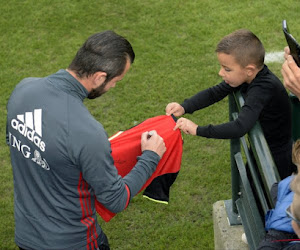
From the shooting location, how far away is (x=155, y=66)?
7195 mm

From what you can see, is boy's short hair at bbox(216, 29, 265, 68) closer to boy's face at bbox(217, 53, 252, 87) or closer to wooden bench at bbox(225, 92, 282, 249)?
boy's face at bbox(217, 53, 252, 87)

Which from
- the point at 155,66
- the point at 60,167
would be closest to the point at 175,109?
the point at 60,167

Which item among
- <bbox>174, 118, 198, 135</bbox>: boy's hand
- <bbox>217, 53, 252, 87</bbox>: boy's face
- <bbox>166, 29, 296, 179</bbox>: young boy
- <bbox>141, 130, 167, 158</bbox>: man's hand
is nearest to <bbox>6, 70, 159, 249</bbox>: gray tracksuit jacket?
<bbox>141, 130, 167, 158</bbox>: man's hand

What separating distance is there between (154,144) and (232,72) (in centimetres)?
71

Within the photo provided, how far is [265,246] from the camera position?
2.48m

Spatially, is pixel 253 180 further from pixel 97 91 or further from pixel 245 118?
pixel 97 91

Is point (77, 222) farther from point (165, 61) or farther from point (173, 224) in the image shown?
point (165, 61)

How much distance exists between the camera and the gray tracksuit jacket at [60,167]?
2.86 m

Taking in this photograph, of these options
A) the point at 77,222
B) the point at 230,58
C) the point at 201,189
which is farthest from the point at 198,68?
the point at 77,222

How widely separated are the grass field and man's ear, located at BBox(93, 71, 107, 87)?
7.48 feet

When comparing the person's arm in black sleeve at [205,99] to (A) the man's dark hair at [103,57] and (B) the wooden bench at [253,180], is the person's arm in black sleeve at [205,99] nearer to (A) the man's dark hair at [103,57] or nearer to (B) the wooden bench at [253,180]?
(B) the wooden bench at [253,180]

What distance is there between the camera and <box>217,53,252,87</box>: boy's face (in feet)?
11.6

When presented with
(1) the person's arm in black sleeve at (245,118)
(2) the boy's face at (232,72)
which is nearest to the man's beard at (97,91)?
(1) the person's arm in black sleeve at (245,118)

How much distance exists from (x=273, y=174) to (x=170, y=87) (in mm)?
4196
